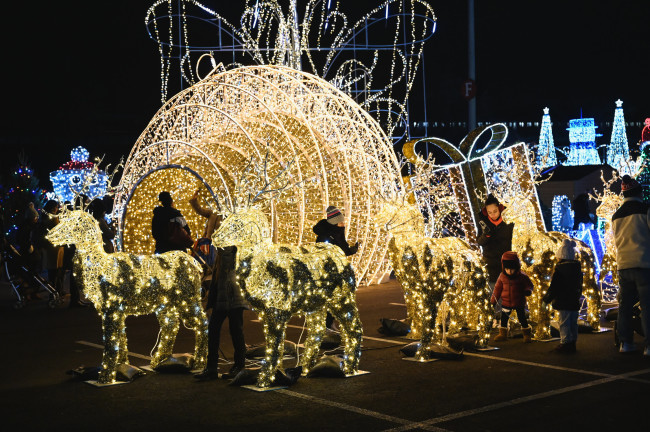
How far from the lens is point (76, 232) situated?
24.8ft

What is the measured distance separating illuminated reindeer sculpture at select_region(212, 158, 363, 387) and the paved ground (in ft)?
1.33

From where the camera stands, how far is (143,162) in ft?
50.3

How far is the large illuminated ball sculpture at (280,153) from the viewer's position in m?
14.1

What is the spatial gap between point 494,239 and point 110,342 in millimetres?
5024

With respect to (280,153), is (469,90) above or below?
above

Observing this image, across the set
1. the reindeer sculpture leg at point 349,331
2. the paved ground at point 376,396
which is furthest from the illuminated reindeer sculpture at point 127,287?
the reindeer sculpture leg at point 349,331

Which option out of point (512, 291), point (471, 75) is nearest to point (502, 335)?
point (512, 291)

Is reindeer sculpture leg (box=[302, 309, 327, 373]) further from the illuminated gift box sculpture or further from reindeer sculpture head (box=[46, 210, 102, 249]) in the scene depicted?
the illuminated gift box sculpture

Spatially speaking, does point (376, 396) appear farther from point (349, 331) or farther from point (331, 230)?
point (331, 230)

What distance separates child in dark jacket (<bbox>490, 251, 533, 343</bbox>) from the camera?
30.3ft

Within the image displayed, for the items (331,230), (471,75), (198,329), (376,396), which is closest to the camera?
(376,396)

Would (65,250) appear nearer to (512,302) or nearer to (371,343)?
(371,343)

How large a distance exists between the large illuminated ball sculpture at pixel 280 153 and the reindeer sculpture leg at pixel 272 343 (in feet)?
22.0

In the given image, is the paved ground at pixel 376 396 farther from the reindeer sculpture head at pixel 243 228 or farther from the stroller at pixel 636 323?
the reindeer sculpture head at pixel 243 228
